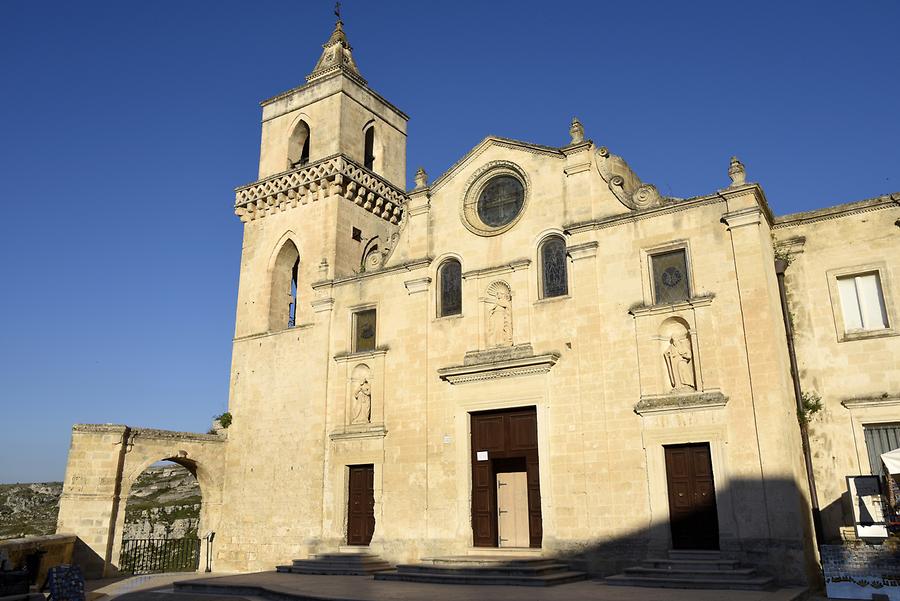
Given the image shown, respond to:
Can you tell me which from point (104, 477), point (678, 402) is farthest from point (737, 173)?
point (104, 477)

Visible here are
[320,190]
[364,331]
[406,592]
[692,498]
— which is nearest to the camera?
[406,592]

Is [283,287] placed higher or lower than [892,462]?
higher

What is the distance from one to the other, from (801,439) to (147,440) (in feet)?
60.7

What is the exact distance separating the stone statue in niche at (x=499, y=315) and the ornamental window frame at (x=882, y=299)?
768 centimetres

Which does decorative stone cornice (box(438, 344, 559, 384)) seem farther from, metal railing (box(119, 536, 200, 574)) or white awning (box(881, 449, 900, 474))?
metal railing (box(119, 536, 200, 574))

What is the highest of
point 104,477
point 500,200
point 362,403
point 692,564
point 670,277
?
point 500,200

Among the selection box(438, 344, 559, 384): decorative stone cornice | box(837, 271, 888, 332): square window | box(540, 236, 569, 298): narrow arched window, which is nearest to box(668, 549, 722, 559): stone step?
box(438, 344, 559, 384): decorative stone cornice

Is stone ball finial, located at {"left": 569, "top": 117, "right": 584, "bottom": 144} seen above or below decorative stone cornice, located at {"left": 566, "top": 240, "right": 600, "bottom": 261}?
above

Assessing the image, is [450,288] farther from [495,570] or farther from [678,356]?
[495,570]

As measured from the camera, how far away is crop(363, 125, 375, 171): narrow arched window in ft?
94.0

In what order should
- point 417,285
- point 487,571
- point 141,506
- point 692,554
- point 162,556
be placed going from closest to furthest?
point 692,554
point 487,571
point 417,285
point 162,556
point 141,506

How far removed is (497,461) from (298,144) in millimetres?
15581

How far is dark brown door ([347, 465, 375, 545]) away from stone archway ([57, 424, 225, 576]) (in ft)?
19.5

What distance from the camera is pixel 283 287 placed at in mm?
26578
